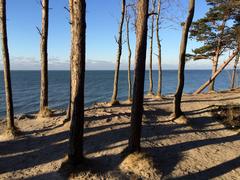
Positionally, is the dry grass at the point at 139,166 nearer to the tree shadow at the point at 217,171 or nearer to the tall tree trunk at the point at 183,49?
the tree shadow at the point at 217,171

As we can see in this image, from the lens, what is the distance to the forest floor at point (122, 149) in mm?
8750

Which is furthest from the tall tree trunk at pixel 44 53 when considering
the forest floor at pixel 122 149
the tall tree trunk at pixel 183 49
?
the tall tree trunk at pixel 183 49

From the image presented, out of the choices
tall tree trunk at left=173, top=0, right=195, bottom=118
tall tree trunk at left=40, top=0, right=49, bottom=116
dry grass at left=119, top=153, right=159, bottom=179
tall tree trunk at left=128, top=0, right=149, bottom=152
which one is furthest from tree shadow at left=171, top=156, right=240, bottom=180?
tall tree trunk at left=40, top=0, right=49, bottom=116

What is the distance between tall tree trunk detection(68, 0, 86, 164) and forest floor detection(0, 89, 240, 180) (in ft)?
2.30

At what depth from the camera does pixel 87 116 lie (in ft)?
43.8

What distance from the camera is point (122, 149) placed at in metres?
10.0

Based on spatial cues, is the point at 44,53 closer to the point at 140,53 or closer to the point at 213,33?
the point at 140,53

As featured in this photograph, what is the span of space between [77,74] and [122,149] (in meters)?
3.16

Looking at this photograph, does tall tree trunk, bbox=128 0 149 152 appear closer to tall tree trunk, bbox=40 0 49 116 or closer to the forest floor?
the forest floor

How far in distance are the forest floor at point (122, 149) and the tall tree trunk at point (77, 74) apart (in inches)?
27.6

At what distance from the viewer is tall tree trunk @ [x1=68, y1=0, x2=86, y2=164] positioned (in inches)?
320

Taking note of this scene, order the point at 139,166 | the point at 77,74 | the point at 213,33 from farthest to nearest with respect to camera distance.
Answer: the point at 213,33
the point at 139,166
the point at 77,74

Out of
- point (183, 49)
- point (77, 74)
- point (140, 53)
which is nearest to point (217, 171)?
point (140, 53)

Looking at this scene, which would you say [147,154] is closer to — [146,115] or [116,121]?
[116,121]
